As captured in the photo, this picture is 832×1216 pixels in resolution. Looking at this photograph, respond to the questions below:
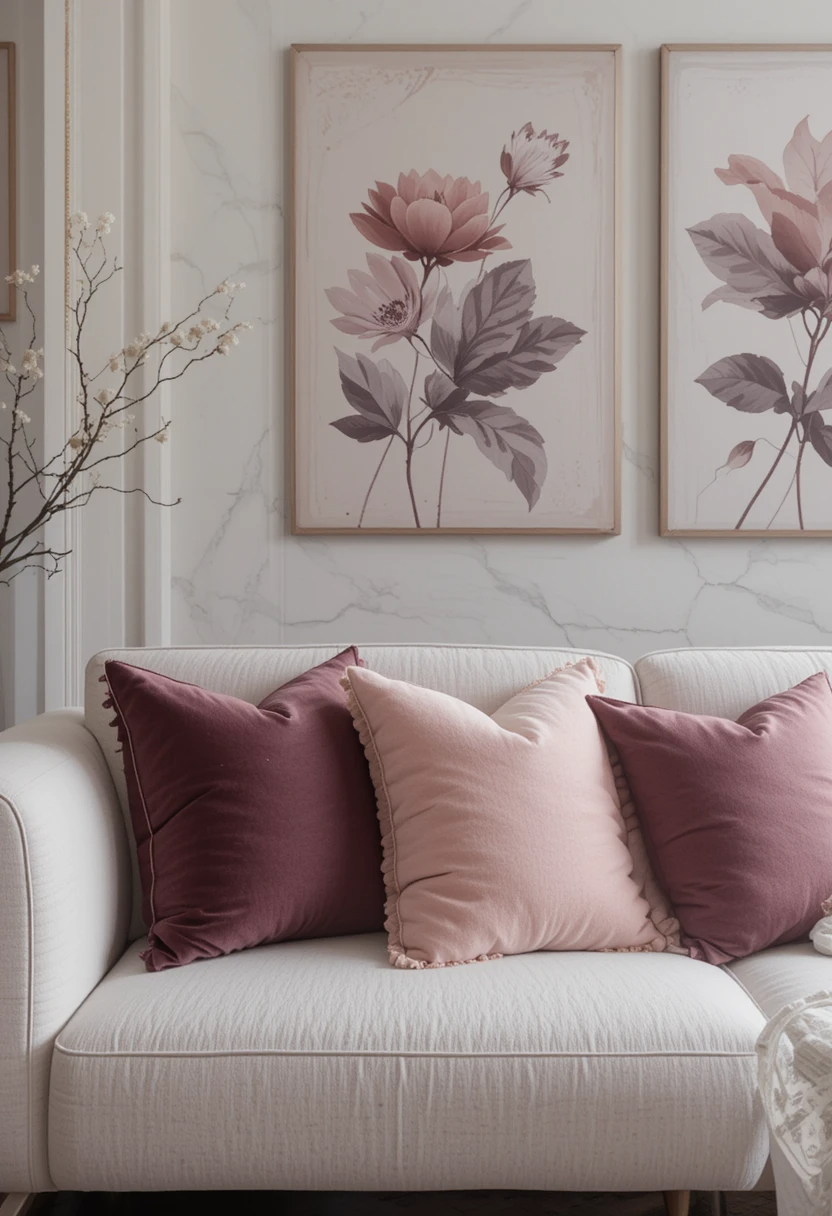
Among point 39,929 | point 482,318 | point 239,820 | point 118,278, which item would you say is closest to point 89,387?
point 118,278

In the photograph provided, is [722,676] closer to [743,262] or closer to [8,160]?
[743,262]

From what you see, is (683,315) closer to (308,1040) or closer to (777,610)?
(777,610)

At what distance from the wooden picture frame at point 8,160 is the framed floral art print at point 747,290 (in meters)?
1.50

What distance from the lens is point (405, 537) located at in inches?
96.8

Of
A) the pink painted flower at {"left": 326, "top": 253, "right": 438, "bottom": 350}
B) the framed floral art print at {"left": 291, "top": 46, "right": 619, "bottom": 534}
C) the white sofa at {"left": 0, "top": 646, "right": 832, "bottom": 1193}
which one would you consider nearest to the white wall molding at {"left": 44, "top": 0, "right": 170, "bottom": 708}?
the framed floral art print at {"left": 291, "top": 46, "right": 619, "bottom": 534}

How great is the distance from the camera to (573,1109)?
1.26 metres

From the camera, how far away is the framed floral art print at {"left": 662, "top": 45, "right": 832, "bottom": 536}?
2.42 metres

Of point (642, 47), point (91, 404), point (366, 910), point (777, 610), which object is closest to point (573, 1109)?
point (366, 910)

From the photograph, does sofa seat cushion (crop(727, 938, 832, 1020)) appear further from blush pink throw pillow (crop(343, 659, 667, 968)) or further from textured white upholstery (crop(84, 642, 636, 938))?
textured white upholstery (crop(84, 642, 636, 938))

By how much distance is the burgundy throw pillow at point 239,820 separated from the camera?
1.51 m

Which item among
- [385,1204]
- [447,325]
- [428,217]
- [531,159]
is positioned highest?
[531,159]

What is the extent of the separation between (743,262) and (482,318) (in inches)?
24.2

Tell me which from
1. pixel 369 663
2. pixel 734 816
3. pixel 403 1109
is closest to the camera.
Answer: pixel 403 1109

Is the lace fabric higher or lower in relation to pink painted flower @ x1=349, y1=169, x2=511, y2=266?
lower
